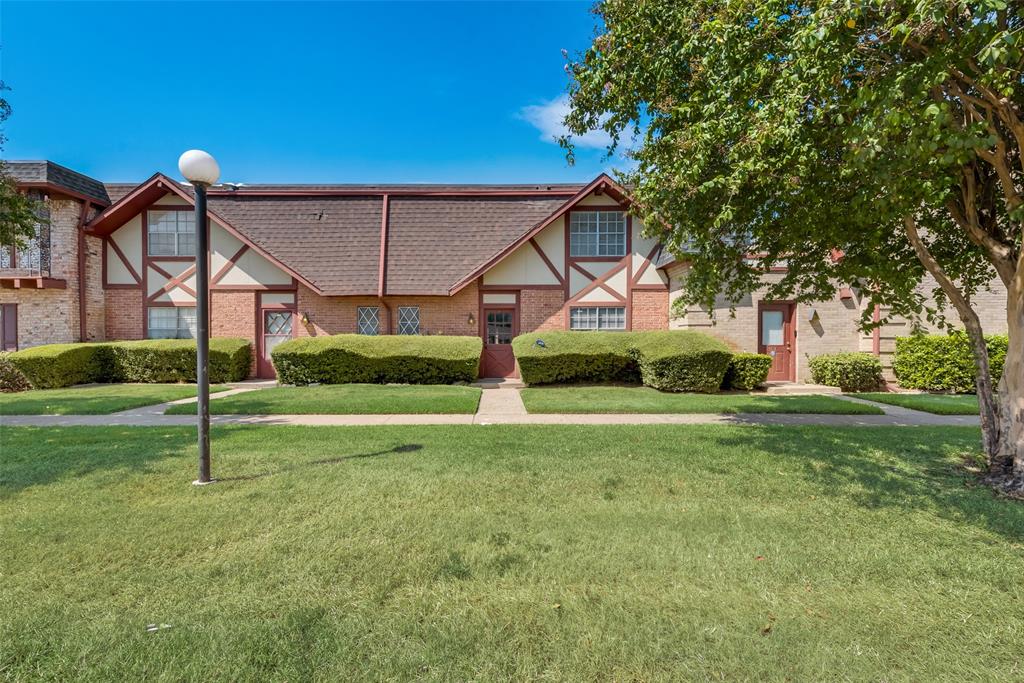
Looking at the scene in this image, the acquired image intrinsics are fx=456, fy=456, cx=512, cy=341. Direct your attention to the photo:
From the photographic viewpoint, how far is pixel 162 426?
7926 mm

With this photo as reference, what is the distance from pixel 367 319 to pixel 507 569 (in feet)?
43.7

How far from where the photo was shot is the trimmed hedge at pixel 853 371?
1264cm

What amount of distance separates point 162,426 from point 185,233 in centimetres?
1077

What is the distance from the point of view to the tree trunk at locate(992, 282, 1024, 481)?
506cm

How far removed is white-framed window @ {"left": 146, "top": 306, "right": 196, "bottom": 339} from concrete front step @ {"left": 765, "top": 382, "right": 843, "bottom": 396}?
18.5 meters

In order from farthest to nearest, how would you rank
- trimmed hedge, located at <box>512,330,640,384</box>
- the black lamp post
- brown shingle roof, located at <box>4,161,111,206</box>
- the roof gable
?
the roof gable, brown shingle roof, located at <box>4,161,111,206</box>, trimmed hedge, located at <box>512,330,640,384</box>, the black lamp post

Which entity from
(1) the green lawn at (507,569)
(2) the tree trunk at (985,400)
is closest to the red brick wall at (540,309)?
(1) the green lawn at (507,569)

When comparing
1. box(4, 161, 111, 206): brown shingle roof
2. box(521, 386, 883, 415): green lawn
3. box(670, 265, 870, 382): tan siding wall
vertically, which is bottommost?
box(521, 386, 883, 415): green lawn

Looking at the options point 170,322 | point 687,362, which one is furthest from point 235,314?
point 687,362

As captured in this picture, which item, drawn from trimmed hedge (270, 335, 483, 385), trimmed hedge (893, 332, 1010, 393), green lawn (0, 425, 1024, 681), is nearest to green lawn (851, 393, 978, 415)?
trimmed hedge (893, 332, 1010, 393)

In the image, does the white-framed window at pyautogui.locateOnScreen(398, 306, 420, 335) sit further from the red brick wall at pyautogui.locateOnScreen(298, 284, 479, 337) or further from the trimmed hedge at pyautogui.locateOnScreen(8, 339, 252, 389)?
the trimmed hedge at pyautogui.locateOnScreen(8, 339, 252, 389)

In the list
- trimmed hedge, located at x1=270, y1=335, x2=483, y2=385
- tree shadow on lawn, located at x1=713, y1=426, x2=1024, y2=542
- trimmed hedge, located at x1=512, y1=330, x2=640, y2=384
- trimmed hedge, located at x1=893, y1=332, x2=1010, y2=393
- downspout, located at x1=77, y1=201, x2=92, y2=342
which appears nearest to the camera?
tree shadow on lawn, located at x1=713, y1=426, x2=1024, y2=542

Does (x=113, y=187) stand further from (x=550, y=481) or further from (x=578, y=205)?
(x=550, y=481)

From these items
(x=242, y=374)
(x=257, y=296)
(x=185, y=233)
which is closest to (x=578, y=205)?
(x=257, y=296)
